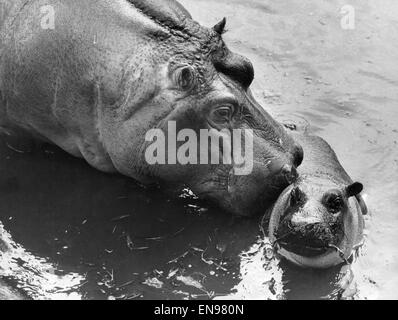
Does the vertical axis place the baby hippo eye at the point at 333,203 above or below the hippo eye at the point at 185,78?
below

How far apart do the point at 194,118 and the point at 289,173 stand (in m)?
0.93

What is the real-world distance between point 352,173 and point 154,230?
2.10 metres

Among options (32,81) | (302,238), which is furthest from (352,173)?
(32,81)

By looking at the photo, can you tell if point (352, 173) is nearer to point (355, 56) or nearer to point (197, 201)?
point (197, 201)

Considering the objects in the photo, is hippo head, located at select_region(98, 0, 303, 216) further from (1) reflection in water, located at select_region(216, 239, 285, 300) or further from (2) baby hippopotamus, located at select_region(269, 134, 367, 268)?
(1) reflection in water, located at select_region(216, 239, 285, 300)

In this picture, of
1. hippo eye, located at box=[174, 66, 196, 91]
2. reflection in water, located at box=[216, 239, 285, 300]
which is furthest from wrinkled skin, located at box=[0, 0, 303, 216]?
reflection in water, located at box=[216, 239, 285, 300]

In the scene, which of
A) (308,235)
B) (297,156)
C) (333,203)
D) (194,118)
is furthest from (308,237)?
(194,118)

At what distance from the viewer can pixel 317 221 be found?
6621 millimetres

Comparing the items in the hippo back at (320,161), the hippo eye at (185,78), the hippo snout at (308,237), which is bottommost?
the hippo snout at (308,237)

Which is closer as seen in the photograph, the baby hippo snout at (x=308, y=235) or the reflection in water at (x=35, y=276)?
the baby hippo snout at (x=308, y=235)

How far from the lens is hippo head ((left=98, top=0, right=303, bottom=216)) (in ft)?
22.4

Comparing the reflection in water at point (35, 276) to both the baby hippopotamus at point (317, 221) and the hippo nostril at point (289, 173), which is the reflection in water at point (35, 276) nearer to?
the baby hippopotamus at point (317, 221)

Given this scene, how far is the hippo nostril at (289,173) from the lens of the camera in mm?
6965

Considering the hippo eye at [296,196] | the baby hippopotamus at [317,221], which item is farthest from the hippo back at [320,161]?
the hippo eye at [296,196]
